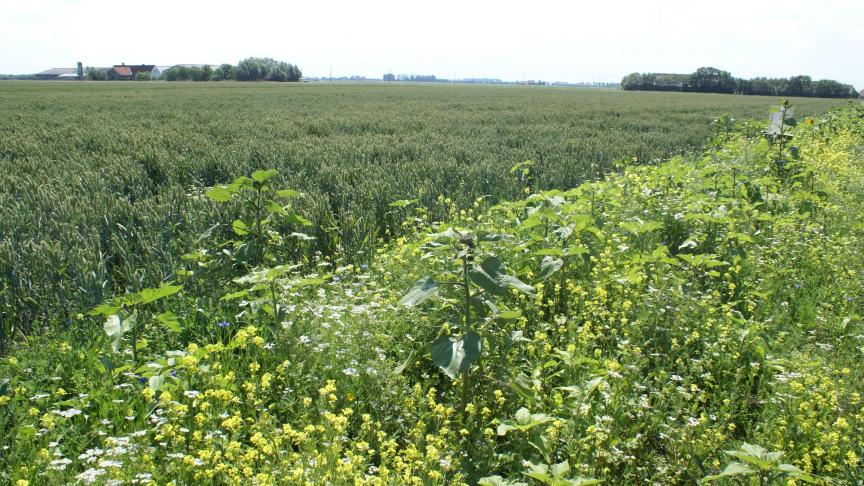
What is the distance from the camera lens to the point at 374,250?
6.03 metres

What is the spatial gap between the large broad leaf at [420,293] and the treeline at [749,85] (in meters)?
109

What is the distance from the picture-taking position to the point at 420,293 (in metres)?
2.87

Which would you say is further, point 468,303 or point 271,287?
point 271,287

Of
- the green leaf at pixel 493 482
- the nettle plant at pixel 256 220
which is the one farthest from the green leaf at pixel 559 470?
the nettle plant at pixel 256 220

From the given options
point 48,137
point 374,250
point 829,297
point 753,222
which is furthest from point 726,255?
point 48,137

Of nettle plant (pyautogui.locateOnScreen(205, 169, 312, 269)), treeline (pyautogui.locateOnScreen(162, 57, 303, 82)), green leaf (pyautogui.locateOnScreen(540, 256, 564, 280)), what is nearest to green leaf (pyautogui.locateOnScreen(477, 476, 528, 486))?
green leaf (pyautogui.locateOnScreen(540, 256, 564, 280))

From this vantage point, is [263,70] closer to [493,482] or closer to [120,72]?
[120,72]

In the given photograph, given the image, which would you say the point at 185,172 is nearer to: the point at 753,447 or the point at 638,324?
the point at 638,324

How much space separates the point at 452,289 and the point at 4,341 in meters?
3.29

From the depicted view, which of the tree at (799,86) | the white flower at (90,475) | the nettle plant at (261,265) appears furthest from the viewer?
the tree at (799,86)

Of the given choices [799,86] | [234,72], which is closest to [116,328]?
[799,86]

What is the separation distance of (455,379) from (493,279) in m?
0.59

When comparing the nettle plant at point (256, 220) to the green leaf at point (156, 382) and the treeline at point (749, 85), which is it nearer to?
the green leaf at point (156, 382)

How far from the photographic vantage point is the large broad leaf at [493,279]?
114 inches
